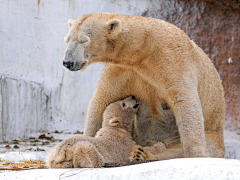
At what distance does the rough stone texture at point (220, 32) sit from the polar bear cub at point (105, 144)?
518 centimetres

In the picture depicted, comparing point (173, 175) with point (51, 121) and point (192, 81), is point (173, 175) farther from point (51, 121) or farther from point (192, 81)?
point (51, 121)

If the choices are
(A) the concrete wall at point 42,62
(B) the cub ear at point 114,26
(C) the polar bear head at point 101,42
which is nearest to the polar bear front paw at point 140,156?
(C) the polar bear head at point 101,42

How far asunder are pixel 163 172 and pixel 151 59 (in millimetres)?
1221

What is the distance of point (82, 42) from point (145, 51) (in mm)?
575

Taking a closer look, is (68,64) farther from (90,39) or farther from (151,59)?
(151,59)

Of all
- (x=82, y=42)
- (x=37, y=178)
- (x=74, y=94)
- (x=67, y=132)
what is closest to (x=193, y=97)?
(x=82, y=42)

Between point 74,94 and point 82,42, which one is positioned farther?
point 74,94

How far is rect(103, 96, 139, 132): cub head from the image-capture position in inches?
132

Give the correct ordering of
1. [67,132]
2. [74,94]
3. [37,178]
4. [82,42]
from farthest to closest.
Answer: [74,94] → [67,132] → [82,42] → [37,178]

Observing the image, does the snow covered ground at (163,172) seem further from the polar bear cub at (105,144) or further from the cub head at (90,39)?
the cub head at (90,39)

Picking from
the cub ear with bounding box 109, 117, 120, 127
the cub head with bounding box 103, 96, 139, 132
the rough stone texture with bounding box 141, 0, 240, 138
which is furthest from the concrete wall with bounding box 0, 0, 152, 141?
the cub ear with bounding box 109, 117, 120, 127

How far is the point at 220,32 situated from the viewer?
27.2ft

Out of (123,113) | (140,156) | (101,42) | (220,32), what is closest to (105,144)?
(140,156)

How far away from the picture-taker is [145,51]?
9.63 ft
